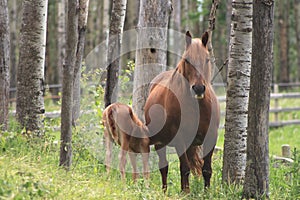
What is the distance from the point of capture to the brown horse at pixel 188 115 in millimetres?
7594

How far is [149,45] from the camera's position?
9.88m

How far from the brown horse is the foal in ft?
0.97

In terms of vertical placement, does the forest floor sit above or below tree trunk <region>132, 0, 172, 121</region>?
below

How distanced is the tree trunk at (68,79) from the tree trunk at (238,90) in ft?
7.44

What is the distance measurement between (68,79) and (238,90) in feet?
8.01

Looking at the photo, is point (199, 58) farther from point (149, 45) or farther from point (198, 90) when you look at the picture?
point (149, 45)

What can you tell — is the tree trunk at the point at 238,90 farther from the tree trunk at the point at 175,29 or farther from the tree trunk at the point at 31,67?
the tree trunk at the point at 175,29

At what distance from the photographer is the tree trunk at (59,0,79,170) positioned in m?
7.45

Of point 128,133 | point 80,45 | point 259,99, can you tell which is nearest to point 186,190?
point 128,133

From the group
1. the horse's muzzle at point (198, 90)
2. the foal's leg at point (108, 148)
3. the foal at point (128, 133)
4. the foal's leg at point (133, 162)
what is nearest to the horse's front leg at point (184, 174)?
the foal at point (128, 133)

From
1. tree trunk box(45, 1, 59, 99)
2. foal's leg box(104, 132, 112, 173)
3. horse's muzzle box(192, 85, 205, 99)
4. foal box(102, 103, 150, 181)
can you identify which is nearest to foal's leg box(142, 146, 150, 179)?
foal box(102, 103, 150, 181)

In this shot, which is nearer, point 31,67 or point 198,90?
point 198,90

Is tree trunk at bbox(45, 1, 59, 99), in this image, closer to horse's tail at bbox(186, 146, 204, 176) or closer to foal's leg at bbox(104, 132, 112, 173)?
foal's leg at bbox(104, 132, 112, 173)

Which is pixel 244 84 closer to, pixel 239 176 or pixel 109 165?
pixel 239 176
